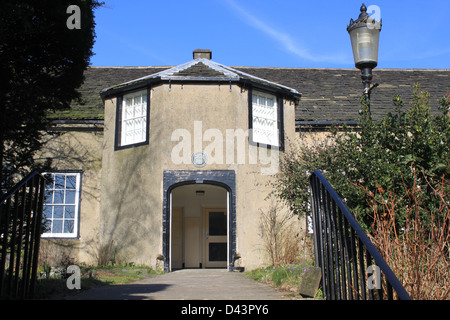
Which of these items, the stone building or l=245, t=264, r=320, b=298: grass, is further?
the stone building

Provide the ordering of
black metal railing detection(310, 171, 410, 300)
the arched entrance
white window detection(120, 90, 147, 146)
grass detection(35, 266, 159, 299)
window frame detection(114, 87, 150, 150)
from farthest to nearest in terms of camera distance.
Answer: the arched entrance, white window detection(120, 90, 147, 146), window frame detection(114, 87, 150, 150), grass detection(35, 266, 159, 299), black metal railing detection(310, 171, 410, 300)

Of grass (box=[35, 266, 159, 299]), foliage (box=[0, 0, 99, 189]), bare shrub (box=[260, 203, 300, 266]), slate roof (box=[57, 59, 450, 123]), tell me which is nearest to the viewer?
foliage (box=[0, 0, 99, 189])

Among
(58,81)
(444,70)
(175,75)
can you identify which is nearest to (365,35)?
(58,81)

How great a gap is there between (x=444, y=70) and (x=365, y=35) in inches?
553

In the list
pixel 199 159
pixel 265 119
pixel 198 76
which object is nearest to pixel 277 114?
pixel 265 119

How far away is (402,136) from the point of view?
22.7 feet

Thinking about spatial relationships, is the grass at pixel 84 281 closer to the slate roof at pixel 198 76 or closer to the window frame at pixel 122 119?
the window frame at pixel 122 119

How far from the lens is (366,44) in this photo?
7.77 m

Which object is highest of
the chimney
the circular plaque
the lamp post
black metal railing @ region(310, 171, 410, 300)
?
the chimney

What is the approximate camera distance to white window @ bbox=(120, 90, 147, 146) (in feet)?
42.8

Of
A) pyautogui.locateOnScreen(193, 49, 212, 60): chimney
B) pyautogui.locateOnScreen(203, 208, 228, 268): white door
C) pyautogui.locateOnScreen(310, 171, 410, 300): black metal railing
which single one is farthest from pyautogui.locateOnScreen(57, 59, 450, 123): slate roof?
pyautogui.locateOnScreen(310, 171, 410, 300): black metal railing

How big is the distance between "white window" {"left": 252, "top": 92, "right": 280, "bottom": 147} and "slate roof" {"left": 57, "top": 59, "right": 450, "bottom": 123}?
0.55m

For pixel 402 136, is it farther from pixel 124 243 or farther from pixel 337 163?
pixel 124 243

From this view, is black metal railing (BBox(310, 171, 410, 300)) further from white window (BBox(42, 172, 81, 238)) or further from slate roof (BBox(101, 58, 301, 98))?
white window (BBox(42, 172, 81, 238))
